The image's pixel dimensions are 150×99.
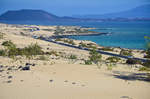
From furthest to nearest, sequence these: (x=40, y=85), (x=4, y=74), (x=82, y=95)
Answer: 1. (x=4, y=74)
2. (x=40, y=85)
3. (x=82, y=95)

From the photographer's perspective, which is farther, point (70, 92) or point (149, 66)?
point (149, 66)

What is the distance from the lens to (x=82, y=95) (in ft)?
22.9

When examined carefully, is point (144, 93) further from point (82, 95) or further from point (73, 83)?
point (73, 83)

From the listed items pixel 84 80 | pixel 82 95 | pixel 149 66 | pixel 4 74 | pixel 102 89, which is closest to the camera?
pixel 82 95

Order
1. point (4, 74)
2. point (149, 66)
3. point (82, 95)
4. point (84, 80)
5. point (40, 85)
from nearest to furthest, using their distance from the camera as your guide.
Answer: point (82, 95)
point (40, 85)
point (84, 80)
point (4, 74)
point (149, 66)

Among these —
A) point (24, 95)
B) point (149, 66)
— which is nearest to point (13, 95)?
point (24, 95)

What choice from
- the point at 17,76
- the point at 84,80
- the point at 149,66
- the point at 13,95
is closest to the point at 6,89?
the point at 13,95

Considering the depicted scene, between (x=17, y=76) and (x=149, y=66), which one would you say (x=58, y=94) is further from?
(x=149, y=66)

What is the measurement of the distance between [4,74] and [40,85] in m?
2.73

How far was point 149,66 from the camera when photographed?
12797 millimetres

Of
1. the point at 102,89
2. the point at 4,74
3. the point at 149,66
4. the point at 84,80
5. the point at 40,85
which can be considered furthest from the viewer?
the point at 149,66

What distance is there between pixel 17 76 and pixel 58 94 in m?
3.15

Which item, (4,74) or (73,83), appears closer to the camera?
(73,83)

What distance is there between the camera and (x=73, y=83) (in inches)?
333
